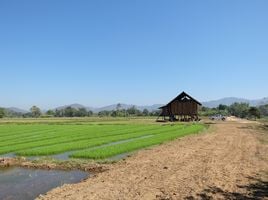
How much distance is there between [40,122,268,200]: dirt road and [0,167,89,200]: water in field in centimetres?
100

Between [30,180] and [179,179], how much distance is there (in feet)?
18.7

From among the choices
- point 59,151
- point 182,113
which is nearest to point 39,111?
point 182,113

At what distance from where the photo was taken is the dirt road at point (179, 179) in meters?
10.5

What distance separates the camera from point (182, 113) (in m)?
65.9

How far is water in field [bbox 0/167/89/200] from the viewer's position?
1174 centimetres

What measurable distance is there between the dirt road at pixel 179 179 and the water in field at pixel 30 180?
1.00 meters

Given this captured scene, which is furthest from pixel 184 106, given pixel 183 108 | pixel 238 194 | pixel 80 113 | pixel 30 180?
pixel 80 113

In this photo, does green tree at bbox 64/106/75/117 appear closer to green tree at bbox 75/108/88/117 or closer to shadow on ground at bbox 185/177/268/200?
green tree at bbox 75/108/88/117

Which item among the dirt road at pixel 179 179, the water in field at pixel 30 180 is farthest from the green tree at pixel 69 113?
the water in field at pixel 30 180

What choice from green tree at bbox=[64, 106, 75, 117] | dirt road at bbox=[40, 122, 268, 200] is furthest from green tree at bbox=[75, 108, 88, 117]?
dirt road at bbox=[40, 122, 268, 200]

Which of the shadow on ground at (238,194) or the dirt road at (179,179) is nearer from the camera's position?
the shadow on ground at (238,194)

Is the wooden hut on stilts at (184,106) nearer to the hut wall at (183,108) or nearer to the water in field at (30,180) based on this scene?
the hut wall at (183,108)

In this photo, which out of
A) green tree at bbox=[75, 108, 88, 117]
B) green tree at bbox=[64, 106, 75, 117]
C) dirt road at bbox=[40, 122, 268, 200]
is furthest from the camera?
green tree at bbox=[64, 106, 75, 117]

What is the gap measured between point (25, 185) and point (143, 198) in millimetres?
5008
